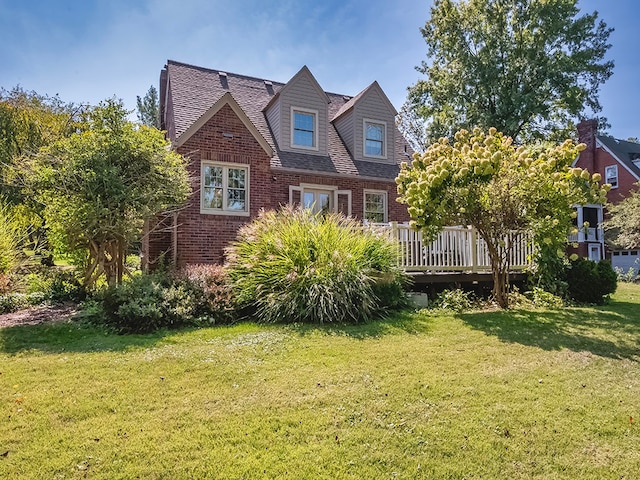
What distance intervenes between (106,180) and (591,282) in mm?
10294

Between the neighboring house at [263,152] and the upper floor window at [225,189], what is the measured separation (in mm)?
27

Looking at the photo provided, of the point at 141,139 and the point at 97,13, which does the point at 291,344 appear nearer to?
the point at 141,139

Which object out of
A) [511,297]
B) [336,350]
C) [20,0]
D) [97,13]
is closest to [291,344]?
[336,350]

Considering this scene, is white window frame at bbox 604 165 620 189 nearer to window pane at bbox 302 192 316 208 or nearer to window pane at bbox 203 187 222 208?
window pane at bbox 302 192 316 208

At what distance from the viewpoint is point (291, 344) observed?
5.34 metres

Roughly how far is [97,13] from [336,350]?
7.44 meters

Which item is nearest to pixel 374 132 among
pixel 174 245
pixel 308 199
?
pixel 308 199

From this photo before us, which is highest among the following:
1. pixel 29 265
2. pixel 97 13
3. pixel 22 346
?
pixel 97 13

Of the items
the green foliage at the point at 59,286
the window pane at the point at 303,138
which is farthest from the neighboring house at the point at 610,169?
the green foliage at the point at 59,286

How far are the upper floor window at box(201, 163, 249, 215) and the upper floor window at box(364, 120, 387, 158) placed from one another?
5.18 metres

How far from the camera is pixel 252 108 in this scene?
14.8 m

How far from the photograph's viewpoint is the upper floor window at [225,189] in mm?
11352

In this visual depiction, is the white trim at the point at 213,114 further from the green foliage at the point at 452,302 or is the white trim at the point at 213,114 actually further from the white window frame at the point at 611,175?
the white window frame at the point at 611,175

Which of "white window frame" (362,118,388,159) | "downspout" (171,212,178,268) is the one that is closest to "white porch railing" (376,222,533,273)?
"downspout" (171,212,178,268)
